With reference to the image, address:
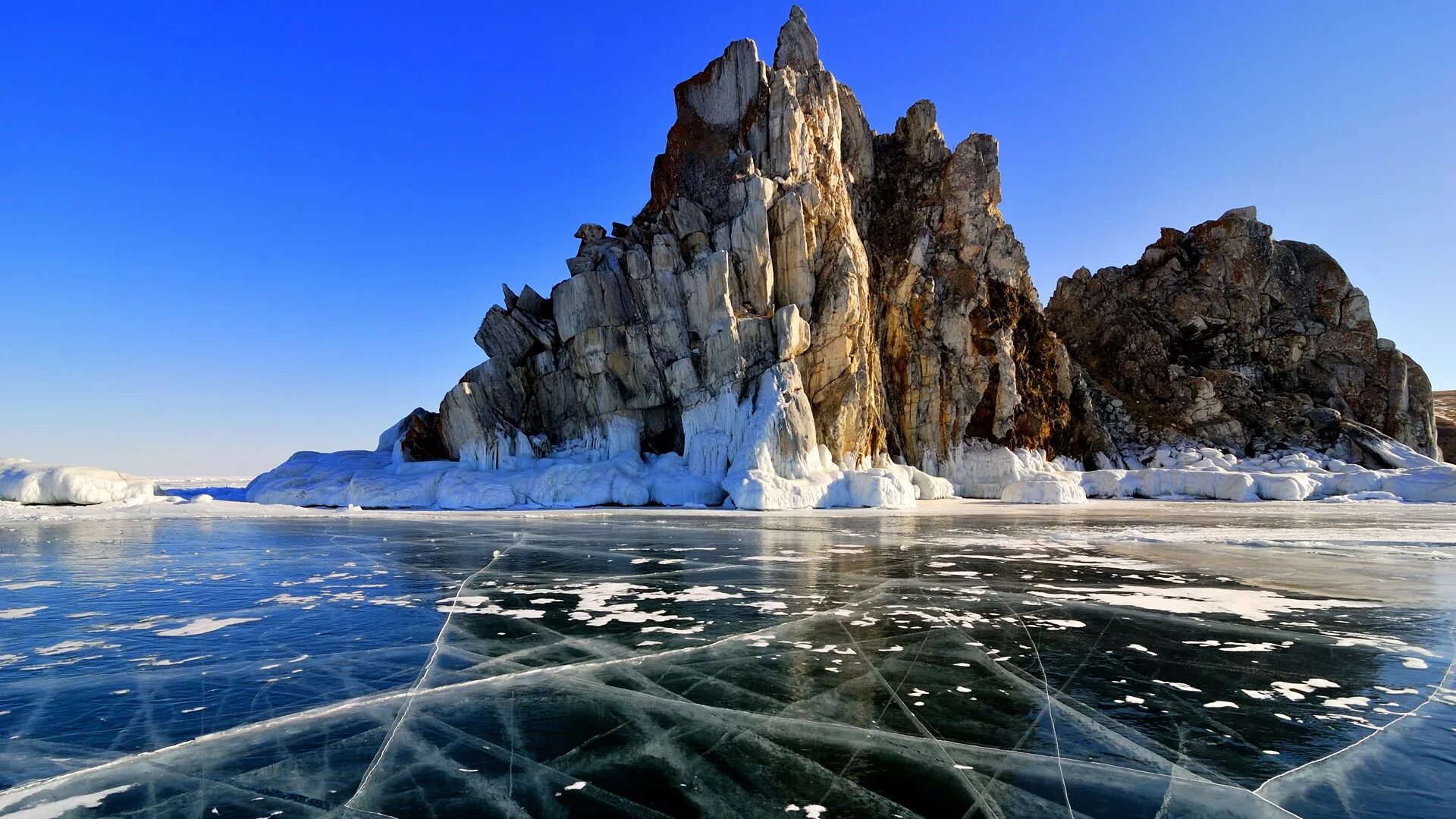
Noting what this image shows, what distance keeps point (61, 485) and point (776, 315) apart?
3371 cm

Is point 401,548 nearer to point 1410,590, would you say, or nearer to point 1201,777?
point 1201,777

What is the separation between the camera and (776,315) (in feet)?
116

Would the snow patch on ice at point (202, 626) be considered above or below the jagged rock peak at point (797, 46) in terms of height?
below

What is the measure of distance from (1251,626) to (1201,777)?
206 inches

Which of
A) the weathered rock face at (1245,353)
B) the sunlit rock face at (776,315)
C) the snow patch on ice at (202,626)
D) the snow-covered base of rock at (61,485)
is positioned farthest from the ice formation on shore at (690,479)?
the snow patch on ice at (202,626)

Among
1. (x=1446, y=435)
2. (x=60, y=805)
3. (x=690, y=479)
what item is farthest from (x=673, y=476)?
(x=1446, y=435)

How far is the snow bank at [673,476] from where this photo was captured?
3275 centimetres

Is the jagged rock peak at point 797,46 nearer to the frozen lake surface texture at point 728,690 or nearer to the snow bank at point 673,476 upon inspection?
the snow bank at point 673,476

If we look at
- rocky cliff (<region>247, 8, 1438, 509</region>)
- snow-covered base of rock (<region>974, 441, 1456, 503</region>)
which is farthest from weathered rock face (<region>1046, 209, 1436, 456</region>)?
snow-covered base of rock (<region>974, 441, 1456, 503</region>)

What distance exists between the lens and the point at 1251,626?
8.52 m

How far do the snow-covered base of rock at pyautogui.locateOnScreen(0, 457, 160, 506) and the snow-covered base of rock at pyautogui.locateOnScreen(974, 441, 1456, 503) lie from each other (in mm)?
45724

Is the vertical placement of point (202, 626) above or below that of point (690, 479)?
below

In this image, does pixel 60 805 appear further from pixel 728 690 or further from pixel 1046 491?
pixel 1046 491

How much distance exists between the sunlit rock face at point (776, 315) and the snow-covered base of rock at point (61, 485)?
41.3 feet
